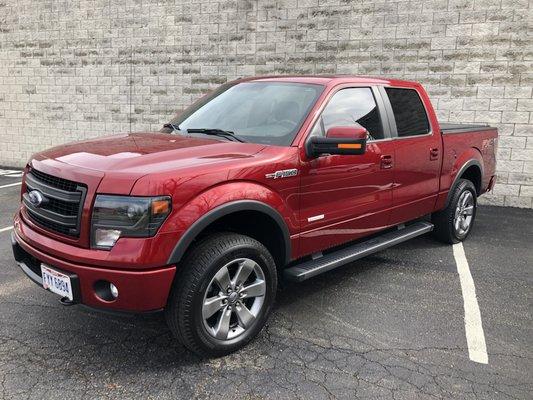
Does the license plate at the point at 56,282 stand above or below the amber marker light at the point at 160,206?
below

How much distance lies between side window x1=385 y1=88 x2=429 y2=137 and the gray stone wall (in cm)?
332

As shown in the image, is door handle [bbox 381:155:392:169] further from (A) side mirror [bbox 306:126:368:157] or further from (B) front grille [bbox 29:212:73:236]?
(B) front grille [bbox 29:212:73:236]

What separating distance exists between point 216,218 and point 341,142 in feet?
3.40

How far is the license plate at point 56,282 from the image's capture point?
2816 millimetres

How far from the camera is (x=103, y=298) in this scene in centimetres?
279

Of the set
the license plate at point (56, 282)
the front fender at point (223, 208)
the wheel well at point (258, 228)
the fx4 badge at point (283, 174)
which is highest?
the fx4 badge at point (283, 174)

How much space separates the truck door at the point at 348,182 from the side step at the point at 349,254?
0.11 meters

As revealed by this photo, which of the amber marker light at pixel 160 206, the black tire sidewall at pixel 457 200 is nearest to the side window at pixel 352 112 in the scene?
the amber marker light at pixel 160 206

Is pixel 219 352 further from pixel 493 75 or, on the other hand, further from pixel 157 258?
pixel 493 75

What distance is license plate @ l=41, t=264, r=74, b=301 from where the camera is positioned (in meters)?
2.82

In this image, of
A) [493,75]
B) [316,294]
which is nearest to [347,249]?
[316,294]

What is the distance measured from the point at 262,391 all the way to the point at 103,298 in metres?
1.06

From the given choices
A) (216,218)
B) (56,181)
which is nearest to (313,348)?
(216,218)

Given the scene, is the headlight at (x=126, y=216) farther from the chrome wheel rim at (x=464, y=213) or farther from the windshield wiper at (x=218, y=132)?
the chrome wheel rim at (x=464, y=213)
